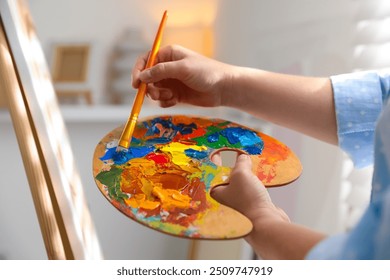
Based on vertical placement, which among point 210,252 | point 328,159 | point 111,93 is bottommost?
point 210,252

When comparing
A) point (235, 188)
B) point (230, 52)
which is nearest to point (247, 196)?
point (235, 188)

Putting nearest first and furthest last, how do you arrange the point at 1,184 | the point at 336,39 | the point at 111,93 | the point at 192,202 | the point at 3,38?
the point at 192,202 < the point at 3,38 < the point at 336,39 < the point at 1,184 < the point at 111,93

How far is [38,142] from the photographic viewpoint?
0.52m

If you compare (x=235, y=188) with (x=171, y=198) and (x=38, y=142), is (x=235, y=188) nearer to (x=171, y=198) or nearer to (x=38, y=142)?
(x=171, y=198)

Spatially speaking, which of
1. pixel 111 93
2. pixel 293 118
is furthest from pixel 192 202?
pixel 111 93

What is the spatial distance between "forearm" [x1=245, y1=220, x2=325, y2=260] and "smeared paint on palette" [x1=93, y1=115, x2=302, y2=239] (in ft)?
0.04

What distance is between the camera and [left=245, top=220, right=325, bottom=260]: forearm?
32 cm

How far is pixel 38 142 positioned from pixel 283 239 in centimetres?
30

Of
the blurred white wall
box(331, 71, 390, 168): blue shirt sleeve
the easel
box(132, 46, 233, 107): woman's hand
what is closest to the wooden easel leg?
the easel

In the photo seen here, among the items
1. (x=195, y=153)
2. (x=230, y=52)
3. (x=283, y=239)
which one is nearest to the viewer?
(x=283, y=239)

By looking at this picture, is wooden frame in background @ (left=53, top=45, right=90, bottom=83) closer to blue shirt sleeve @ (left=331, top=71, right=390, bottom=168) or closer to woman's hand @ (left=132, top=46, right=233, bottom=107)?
woman's hand @ (left=132, top=46, right=233, bottom=107)

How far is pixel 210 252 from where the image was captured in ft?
3.82

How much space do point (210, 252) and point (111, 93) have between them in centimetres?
48
